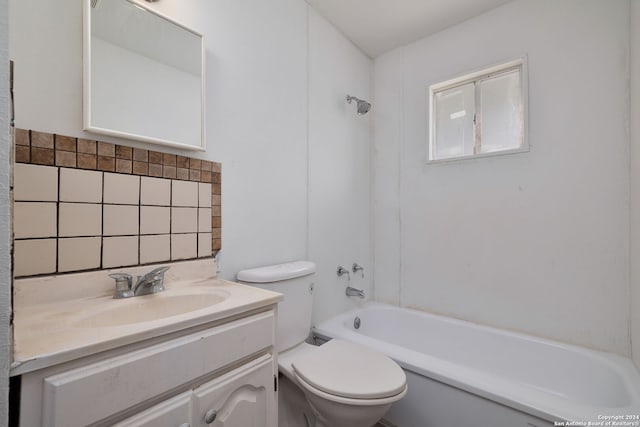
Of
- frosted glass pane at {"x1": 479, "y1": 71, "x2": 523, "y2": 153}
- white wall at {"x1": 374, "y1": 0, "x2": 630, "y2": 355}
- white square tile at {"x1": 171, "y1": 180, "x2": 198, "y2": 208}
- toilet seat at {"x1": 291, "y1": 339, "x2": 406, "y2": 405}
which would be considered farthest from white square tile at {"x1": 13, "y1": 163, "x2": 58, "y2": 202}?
frosted glass pane at {"x1": 479, "y1": 71, "x2": 523, "y2": 153}

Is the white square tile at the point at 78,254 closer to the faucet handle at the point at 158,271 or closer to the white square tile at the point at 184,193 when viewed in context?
the faucet handle at the point at 158,271

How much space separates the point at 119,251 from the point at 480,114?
2.33 meters

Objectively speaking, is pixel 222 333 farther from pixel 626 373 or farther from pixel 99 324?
pixel 626 373

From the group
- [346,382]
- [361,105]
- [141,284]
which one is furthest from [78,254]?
[361,105]

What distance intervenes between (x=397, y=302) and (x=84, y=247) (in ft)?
6.74

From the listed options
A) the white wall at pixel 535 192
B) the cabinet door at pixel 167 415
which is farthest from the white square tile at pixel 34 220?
the white wall at pixel 535 192

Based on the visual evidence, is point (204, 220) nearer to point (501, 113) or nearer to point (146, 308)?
point (146, 308)

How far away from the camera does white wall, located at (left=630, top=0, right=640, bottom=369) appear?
1.35 m

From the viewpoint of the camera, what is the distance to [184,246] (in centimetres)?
120

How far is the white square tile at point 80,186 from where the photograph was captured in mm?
903

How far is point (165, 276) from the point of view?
113 cm

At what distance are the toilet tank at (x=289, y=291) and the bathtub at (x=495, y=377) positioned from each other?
1.11 ft

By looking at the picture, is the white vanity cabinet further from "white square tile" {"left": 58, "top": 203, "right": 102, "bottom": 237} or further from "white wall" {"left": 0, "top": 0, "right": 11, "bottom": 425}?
"white square tile" {"left": 58, "top": 203, "right": 102, "bottom": 237}

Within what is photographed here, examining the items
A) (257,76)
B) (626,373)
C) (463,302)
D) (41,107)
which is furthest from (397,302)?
(41,107)
